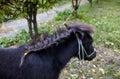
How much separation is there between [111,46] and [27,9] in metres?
2.86

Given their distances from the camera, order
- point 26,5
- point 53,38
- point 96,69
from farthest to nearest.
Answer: point 26,5 < point 96,69 < point 53,38

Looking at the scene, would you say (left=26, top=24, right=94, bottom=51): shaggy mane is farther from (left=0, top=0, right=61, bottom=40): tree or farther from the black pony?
(left=0, top=0, right=61, bottom=40): tree

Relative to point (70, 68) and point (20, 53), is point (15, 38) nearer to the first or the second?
point (70, 68)

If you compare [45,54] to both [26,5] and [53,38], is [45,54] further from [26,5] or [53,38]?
[26,5]

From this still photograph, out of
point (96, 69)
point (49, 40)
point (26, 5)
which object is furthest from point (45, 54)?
point (26, 5)

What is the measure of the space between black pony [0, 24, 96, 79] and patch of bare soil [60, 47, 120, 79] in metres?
2.12

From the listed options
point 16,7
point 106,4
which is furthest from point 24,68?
point 106,4

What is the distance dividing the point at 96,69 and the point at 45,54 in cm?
298

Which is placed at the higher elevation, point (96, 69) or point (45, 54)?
point (45, 54)

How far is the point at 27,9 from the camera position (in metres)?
8.69

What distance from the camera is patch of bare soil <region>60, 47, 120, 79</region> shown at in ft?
24.3

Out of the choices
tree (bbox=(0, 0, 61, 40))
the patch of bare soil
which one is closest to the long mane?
the patch of bare soil

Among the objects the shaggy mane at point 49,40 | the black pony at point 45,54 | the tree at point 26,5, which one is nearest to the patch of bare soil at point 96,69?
the tree at point 26,5

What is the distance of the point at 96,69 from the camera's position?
25.8ft
